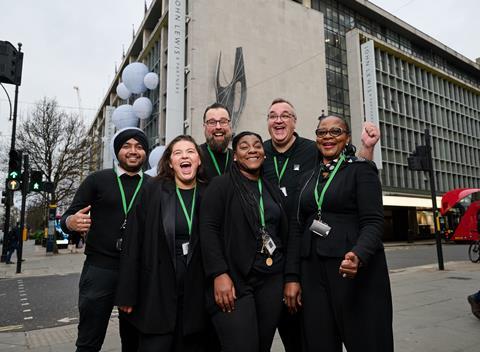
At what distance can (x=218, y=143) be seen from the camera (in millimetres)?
3562

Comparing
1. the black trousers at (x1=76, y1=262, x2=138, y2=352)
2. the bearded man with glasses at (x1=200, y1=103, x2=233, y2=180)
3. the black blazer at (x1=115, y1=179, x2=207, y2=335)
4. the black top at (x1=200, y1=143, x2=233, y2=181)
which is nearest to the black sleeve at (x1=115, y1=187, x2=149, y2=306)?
the black blazer at (x1=115, y1=179, x2=207, y2=335)

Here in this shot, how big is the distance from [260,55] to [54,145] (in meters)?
17.3

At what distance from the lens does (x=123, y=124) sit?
26.8 metres

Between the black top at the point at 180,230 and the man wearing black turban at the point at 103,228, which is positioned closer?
the black top at the point at 180,230

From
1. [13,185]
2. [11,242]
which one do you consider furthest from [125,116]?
[13,185]

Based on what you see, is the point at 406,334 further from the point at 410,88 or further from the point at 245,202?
the point at 410,88

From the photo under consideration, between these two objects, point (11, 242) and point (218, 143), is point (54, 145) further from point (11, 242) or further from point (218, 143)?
point (218, 143)

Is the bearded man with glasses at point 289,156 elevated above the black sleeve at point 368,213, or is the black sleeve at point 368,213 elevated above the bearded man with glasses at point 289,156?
the bearded man with glasses at point 289,156

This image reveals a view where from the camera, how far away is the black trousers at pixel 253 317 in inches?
96.2

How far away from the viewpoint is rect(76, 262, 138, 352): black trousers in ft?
9.59

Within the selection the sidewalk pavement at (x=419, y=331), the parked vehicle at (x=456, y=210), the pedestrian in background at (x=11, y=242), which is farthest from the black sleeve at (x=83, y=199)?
the parked vehicle at (x=456, y=210)

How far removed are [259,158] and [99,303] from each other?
5.39 ft

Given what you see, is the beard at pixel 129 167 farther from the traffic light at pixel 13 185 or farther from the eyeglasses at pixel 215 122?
the traffic light at pixel 13 185

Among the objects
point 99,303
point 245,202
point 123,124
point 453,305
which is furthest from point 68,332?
point 123,124
